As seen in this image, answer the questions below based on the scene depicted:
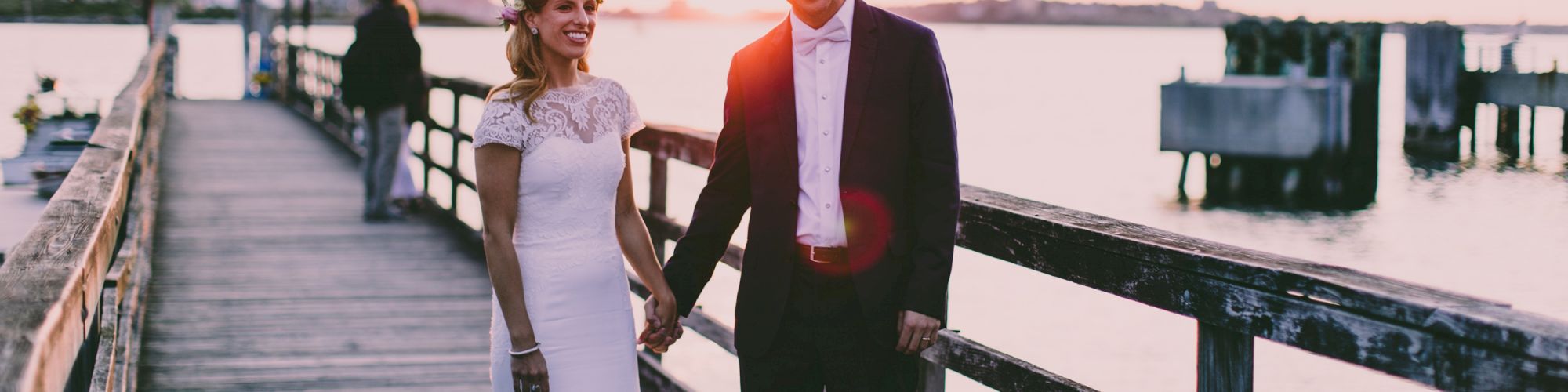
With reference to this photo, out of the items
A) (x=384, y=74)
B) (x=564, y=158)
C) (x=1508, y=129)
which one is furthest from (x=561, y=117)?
(x=1508, y=129)

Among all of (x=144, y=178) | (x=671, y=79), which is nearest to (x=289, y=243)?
(x=144, y=178)

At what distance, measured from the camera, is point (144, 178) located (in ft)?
24.6

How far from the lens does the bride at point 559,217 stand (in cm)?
264

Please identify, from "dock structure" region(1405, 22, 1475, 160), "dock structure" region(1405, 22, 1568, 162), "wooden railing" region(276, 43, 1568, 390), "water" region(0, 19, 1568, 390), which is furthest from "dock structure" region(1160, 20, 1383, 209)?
"wooden railing" region(276, 43, 1568, 390)

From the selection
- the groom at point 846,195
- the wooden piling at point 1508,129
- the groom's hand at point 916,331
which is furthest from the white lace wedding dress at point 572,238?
the wooden piling at point 1508,129

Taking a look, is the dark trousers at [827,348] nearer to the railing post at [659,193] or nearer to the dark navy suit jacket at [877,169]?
the dark navy suit jacket at [877,169]

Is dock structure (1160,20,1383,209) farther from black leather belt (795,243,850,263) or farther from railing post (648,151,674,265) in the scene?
black leather belt (795,243,850,263)

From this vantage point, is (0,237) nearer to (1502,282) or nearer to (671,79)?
(1502,282)

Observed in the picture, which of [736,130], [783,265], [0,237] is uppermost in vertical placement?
[736,130]

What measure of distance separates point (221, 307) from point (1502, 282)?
72.9ft

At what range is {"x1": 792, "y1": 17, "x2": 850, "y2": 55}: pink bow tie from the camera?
2.48 m

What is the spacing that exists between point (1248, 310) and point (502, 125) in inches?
51.0

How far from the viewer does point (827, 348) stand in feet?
8.36

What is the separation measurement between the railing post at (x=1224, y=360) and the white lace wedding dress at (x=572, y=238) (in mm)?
1096
